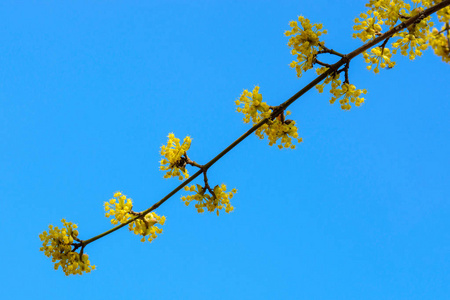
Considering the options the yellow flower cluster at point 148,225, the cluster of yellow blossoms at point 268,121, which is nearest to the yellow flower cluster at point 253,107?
the cluster of yellow blossoms at point 268,121

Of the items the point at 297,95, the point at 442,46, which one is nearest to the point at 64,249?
the point at 297,95

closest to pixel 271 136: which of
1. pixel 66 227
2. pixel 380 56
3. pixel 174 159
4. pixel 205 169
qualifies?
pixel 205 169

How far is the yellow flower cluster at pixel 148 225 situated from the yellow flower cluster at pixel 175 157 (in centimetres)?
66

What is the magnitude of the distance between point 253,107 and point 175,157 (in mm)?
1197

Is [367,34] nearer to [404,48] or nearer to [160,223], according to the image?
[404,48]

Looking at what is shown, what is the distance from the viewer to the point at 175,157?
17.9 feet

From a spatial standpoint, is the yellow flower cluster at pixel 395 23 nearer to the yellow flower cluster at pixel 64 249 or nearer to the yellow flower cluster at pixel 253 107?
the yellow flower cluster at pixel 253 107

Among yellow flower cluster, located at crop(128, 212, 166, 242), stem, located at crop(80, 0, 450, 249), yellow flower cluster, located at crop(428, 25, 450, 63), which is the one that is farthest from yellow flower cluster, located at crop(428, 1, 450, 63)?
yellow flower cluster, located at crop(128, 212, 166, 242)

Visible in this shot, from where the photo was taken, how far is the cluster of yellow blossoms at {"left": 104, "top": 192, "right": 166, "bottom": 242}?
5.57 metres

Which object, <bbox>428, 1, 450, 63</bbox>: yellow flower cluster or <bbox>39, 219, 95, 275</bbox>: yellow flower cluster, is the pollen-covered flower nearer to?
<bbox>428, 1, 450, 63</bbox>: yellow flower cluster

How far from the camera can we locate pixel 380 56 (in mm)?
5375

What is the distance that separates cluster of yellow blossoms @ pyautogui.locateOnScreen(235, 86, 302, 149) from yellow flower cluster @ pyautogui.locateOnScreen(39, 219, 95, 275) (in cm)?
290

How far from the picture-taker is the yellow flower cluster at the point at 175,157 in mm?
5457

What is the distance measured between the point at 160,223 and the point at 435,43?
156 inches
